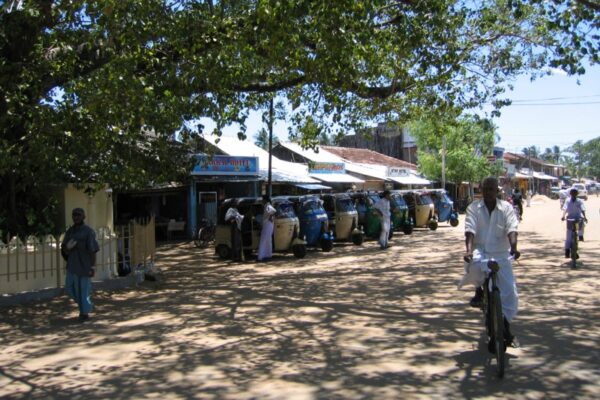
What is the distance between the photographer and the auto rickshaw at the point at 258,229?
49.6 ft

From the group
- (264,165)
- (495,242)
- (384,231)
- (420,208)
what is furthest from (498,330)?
(264,165)

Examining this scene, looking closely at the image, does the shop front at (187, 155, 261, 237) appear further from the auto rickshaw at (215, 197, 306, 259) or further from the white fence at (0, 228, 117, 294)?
the white fence at (0, 228, 117, 294)

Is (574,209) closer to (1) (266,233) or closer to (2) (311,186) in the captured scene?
(1) (266,233)

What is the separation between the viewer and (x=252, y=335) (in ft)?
22.9

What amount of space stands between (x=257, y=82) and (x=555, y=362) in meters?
9.48

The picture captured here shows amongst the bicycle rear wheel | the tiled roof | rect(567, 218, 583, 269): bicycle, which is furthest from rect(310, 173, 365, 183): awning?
the bicycle rear wheel

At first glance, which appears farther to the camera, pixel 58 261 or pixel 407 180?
pixel 407 180

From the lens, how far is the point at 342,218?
59.0 ft

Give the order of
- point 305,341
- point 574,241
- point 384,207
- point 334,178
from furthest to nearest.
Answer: point 334,178, point 384,207, point 574,241, point 305,341

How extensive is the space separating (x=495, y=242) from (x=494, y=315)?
2.42 ft

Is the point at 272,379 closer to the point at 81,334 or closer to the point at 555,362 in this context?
the point at 555,362

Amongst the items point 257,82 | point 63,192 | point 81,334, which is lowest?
point 81,334

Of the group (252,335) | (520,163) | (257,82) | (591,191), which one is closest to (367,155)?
(257,82)

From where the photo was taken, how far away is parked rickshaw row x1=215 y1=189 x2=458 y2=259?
50.0 ft
